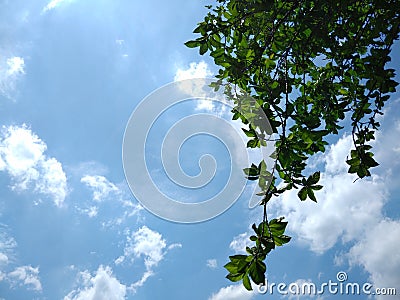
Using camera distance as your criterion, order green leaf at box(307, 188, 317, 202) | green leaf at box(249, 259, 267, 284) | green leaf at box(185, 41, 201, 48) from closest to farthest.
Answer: green leaf at box(249, 259, 267, 284) → green leaf at box(307, 188, 317, 202) → green leaf at box(185, 41, 201, 48)

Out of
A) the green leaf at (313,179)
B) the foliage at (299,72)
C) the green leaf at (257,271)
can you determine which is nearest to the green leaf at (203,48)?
the foliage at (299,72)

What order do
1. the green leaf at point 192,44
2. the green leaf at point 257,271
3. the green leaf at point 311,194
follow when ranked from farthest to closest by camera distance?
1. the green leaf at point 192,44
2. the green leaf at point 311,194
3. the green leaf at point 257,271

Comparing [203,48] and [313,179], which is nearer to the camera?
[313,179]

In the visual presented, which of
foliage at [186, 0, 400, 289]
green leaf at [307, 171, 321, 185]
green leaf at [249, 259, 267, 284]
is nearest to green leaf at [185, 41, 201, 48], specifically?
foliage at [186, 0, 400, 289]

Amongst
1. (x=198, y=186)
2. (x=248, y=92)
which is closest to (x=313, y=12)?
(x=248, y=92)

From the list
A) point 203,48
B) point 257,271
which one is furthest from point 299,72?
point 257,271

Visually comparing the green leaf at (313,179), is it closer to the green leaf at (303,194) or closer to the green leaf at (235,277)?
the green leaf at (303,194)

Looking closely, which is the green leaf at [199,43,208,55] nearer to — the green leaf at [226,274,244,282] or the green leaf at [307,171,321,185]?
the green leaf at [307,171,321,185]

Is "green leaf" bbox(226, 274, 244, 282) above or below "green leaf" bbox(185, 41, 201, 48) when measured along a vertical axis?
below

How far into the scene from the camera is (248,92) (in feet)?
14.3

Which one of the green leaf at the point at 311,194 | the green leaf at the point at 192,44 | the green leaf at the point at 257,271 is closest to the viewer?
the green leaf at the point at 257,271

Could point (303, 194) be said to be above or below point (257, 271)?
above

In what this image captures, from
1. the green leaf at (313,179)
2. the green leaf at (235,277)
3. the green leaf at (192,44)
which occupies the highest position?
the green leaf at (192,44)

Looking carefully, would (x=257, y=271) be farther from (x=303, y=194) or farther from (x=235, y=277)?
(x=303, y=194)
